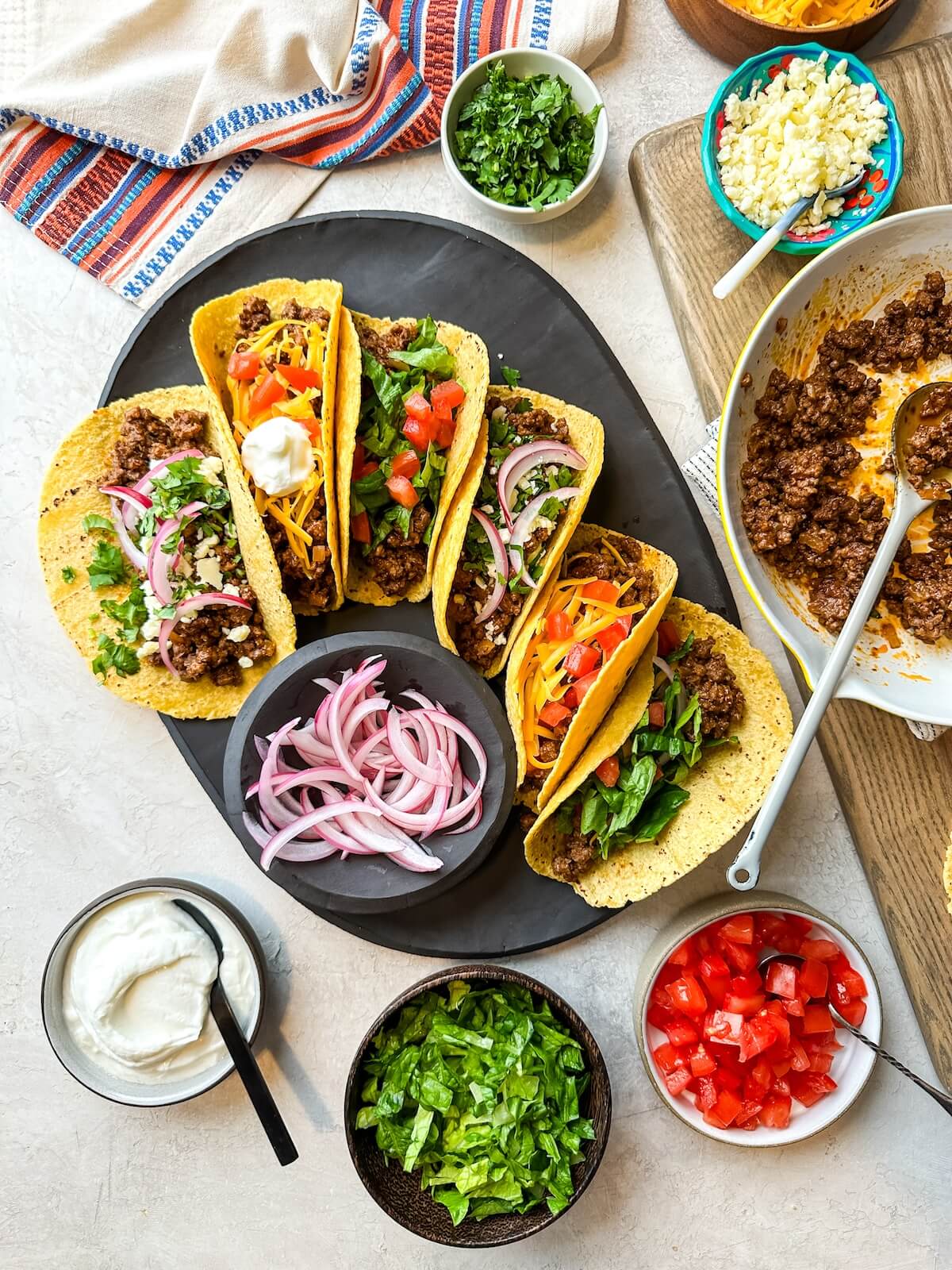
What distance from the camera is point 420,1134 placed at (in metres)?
2.51

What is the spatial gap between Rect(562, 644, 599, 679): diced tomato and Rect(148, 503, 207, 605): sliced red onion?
3.54 ft

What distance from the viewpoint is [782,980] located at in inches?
103

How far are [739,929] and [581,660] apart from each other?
910mm

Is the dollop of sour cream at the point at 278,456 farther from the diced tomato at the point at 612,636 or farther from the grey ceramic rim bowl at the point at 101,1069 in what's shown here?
the grey ceramic rim bowl at the point at 101,1069

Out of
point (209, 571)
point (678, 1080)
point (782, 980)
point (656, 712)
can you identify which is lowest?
point (678, 1080)

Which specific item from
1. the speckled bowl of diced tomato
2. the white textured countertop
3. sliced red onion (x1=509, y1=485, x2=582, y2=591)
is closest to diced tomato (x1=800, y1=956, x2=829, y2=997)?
the speckled bowl of diced tomato

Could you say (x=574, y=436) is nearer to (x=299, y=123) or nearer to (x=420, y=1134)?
(x=299, y=123)

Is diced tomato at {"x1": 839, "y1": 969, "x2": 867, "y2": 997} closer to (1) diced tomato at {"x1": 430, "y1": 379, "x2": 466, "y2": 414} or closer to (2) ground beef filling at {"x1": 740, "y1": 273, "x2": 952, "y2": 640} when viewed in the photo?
(2) ground beef filling at {"x1": 740, "y1": 273, "x2": 952, "y2": 640}

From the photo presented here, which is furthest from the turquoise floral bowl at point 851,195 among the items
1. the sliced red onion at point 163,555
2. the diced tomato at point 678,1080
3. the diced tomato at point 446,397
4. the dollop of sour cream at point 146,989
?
the dollop of sour cream at point 146,989

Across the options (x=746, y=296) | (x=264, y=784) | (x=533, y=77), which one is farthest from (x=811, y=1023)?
(x=533, y=77)

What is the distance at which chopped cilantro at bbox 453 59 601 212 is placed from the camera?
2604 mm

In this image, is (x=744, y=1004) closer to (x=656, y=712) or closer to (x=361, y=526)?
(x=656, y=712)

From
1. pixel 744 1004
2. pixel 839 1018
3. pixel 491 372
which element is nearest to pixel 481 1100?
pixel 744 1004

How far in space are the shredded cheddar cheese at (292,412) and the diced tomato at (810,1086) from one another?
203 cm
